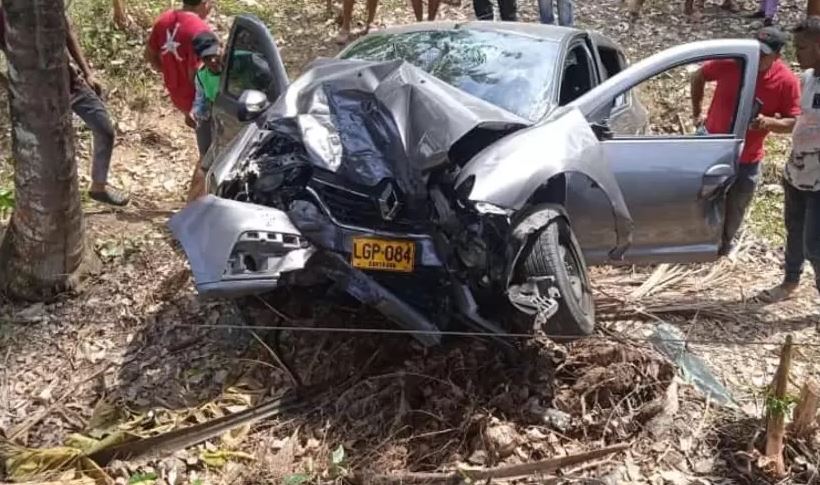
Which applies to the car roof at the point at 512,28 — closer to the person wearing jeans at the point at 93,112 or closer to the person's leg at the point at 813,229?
the person's leg at the point at 813,229

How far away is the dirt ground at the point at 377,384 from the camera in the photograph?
370 centimetres

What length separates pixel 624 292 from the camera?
5.24m

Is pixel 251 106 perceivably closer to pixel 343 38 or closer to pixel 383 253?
pixel 383 253

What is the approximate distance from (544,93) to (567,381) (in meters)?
1.54

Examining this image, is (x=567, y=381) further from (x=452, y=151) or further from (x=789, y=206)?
(x=789, y=206)

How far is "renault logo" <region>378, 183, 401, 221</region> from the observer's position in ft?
12.3

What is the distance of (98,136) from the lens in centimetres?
607

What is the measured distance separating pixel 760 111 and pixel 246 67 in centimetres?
328

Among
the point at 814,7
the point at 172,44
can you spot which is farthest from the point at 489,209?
the point at 814,7

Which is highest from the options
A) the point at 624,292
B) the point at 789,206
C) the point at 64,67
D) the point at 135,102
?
the point at 64,67

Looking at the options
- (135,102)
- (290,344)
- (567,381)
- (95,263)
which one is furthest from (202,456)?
(135,102)

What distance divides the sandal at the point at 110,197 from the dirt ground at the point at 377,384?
798mm

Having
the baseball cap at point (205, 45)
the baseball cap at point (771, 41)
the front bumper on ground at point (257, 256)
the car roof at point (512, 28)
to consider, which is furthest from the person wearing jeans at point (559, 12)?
the front bumper on ground at point (257, 256)

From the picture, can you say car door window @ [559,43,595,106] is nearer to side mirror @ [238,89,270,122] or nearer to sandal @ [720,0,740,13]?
side mirror @ [238,89,270,122]
